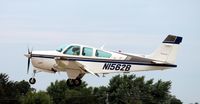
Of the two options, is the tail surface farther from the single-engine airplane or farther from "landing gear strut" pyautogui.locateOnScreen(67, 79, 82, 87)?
"landing gear strut" pyautogui.locateOnScreen(67, 79, 82, 87)

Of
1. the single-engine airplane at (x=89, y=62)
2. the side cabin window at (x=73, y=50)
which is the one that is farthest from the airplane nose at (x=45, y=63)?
the side cabin window at (x=73, y=50)

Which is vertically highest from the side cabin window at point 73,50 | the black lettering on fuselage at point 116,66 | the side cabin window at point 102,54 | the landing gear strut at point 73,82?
the side cabin window at point 73,50

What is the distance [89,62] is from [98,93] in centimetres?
7111

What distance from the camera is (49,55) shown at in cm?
4822

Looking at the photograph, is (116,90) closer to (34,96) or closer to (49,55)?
(34,96)

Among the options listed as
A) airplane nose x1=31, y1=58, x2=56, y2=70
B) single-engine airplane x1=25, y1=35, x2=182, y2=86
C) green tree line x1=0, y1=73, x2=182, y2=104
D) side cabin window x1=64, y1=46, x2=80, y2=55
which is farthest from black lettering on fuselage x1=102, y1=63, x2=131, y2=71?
green tree line x1=0, y1=73, x2=182, y2=104

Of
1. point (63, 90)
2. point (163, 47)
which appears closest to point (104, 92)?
point (63, 90)

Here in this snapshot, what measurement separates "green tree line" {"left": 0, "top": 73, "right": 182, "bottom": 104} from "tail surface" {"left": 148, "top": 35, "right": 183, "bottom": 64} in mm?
59470

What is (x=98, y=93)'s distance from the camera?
390 ft

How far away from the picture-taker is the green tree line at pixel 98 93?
110938mm

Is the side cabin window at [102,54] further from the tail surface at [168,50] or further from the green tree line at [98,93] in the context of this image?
the green tree line at [98,93]

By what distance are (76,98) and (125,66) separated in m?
69.2

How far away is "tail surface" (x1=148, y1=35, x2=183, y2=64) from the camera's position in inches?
1916

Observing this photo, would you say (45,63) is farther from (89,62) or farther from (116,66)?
(116,66)
